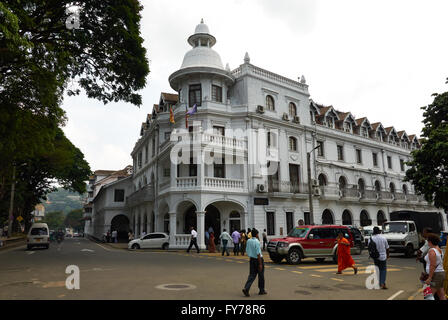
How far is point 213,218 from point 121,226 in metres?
25.7

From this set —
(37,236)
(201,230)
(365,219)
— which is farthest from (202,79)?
(365,219)

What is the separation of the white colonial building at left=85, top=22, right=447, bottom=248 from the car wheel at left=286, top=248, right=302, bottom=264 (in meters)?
7.00

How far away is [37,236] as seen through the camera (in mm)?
27688

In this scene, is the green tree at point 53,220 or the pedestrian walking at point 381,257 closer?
the pedestrian walking at point 381,257

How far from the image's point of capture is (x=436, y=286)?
19.4 feet

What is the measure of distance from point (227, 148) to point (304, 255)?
12.3m

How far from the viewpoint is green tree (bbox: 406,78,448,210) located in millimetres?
19469

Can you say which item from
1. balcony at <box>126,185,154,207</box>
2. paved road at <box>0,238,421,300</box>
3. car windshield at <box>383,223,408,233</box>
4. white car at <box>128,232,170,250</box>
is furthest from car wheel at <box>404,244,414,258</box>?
balcony at <box>126,185,154,207</box>

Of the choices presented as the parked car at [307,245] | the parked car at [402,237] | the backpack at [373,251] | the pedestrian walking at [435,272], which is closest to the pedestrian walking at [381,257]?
the backpack at [373,251]

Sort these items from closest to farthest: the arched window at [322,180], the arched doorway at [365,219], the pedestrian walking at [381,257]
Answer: the pedestrian walking at [381,257] → the arched window at [322,180] → the arched doorway at [365,219]

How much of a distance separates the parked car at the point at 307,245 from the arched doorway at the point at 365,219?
21769 mm

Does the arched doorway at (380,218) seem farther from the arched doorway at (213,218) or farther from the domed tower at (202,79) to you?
the domed tower at (202,79)

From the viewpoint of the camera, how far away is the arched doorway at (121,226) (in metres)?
47.2

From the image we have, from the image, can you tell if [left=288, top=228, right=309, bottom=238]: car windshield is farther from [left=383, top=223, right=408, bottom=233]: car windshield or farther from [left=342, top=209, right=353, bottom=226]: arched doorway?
[left=342, top=209, right=353, bottom=226]: arched doorway
